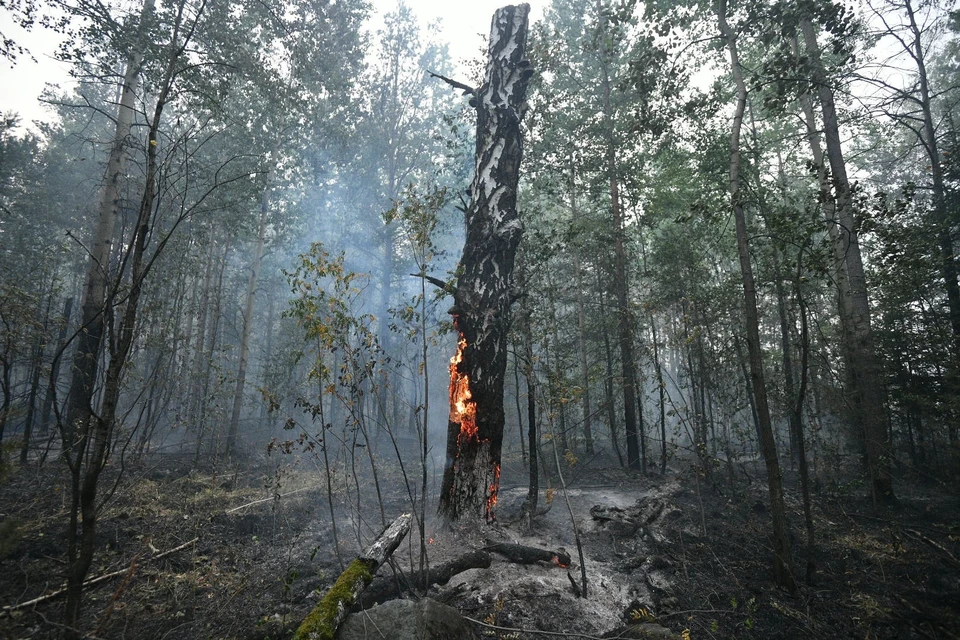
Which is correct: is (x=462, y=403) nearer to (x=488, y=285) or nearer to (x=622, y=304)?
(x=488, y=285)

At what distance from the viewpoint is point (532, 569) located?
5570 mm

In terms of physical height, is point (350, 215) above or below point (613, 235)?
above

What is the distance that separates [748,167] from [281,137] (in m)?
15.9

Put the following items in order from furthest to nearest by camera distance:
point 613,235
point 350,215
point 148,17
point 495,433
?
1. point 350,215
2. point 613,235
3. point 148,17
4. point 495,433

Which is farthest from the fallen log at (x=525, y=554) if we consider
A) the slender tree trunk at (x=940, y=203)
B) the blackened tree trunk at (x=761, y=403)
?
the slender tree trunk at (x=940, y=203)

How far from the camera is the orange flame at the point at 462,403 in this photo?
21.4 feet

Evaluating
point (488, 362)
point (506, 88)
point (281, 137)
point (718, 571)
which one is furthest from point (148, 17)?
point (718, 571)

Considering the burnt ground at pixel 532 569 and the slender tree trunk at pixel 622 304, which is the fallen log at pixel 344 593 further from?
the slender tree trunk at pixel 622 304

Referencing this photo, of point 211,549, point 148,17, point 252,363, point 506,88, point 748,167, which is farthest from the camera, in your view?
point 252,363

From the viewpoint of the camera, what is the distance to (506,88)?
7.68 m

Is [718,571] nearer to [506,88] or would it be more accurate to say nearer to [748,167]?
[506,88]

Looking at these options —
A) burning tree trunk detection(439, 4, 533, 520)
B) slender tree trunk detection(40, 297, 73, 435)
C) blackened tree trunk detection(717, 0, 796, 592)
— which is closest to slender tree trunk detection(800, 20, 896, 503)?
blackened tree trunk detection(717, 0, 796, 592)

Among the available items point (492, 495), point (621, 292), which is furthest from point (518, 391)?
point (621, 292)

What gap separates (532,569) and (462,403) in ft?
8.15
